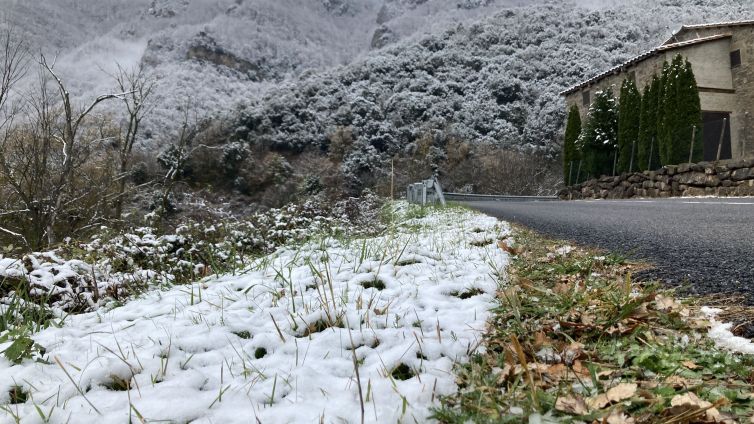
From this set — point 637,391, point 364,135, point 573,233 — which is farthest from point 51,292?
point 364,135

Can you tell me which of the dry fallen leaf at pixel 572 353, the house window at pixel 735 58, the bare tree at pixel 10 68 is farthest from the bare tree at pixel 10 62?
the house window at pixel 735 58

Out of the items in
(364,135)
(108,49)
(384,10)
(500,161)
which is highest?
(384,10)

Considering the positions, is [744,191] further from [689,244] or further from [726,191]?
[689,244]

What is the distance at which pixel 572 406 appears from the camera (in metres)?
1.22

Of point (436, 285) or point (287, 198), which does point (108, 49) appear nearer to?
point (287, 198)

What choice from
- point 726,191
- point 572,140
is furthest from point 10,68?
point 572,140

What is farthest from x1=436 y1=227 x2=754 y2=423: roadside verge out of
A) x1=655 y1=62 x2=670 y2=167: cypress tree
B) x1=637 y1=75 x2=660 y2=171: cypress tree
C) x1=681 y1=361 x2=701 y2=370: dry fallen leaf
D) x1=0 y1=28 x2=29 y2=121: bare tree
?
x1=637 y1=75 x2=660 y2=171: cypress tree

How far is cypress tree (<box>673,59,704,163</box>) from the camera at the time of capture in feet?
46.5

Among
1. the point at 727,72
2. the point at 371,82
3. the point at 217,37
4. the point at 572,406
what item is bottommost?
the point at 572,406

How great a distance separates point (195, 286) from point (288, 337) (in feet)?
4.74

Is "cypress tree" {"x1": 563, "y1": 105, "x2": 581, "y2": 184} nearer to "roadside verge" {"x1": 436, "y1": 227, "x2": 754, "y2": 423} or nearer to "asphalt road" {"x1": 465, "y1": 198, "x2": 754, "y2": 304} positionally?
"asphalt road" {"x1": 465, "y1": 198, "x2": 754, "y2": 304}

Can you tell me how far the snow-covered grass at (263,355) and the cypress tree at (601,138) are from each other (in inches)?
738

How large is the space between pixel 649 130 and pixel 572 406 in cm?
1801

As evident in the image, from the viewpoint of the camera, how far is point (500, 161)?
87.9 ft
